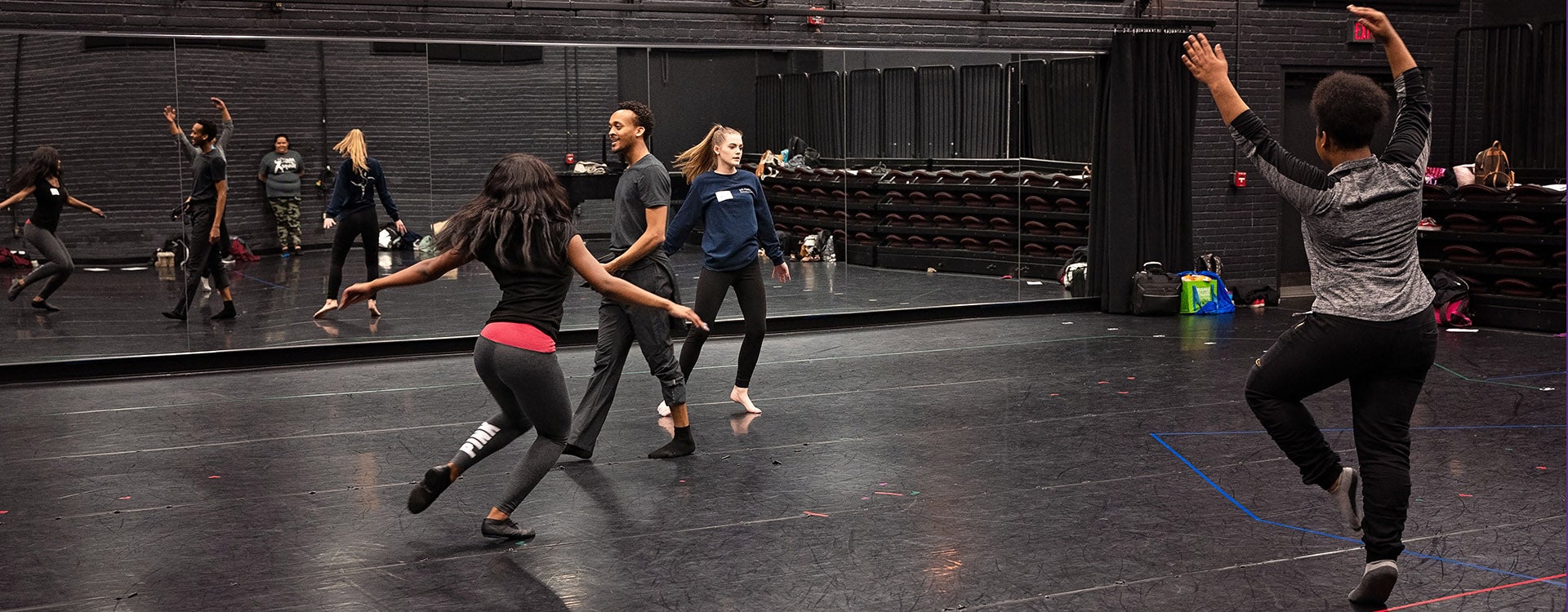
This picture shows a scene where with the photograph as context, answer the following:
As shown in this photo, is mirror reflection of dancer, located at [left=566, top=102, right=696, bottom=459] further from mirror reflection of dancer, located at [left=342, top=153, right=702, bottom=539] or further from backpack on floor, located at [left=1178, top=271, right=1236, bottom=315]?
backpack on floor, located at [left=1178, top=271, right=1236, bottom=315]

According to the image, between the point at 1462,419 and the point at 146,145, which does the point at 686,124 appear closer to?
the point at 146,145

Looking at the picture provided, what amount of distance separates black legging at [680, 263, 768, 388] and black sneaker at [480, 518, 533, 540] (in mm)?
1996

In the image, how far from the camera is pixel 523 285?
4.41 meters

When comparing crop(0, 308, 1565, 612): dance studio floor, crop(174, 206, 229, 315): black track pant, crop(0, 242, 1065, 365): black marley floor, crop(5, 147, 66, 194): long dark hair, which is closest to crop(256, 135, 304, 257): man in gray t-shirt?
crop(0, 242, 1065, 365): black marley floor

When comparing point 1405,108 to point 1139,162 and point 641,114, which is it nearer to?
point 641,114

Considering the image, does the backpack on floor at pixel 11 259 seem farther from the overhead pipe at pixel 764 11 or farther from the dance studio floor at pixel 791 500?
the overhead pipe at pixel 764 11

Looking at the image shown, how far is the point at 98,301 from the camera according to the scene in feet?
29.1

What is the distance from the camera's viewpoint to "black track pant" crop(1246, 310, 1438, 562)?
12.1 feet

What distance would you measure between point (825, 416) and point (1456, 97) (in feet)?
28.0

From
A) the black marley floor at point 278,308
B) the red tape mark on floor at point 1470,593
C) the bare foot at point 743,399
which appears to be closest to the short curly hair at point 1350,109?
the red tape mark on floor at point 1470,593

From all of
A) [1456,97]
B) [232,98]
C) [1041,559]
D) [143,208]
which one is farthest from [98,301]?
[1456,97]

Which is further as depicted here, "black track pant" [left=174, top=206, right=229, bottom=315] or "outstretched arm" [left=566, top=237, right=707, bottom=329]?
"black track pant" [left=174, top=206, right=229, bottom=315]

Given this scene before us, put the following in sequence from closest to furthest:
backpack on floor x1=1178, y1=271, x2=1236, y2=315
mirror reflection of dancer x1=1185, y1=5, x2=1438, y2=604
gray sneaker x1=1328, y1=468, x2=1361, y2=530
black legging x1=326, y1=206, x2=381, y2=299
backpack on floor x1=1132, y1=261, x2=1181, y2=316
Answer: mirror reflection of dancer x1=1185, y1=5, x2=1438, y2=604 < gray sneaker x1=1328, y1=468, x2=1361, y2=530 < black legging x1=326, y1=206, x2=381, y2=299 < backpack on floor x1=1132, y1=261, x2=1181, y2=316 < backpack on floor x1=1178, y1=271, x2=1236, y2=315

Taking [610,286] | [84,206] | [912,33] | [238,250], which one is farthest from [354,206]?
[610,286]
